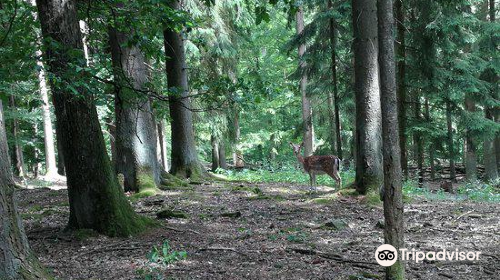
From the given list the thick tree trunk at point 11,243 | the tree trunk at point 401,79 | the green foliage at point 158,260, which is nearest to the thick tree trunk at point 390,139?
the green foliage at point 158,260

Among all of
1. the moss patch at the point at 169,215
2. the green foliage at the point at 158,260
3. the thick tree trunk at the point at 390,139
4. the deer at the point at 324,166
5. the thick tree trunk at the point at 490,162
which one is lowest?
the thick tree trunk at the point at 490,162

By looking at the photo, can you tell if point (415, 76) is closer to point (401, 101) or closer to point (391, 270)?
point (401, 101)

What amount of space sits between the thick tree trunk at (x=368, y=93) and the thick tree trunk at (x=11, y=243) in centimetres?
623

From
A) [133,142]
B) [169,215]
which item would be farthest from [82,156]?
[133,142]

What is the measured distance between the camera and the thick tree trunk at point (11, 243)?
3.37 m

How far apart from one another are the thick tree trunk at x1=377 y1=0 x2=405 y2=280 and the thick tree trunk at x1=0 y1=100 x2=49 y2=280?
300 centimetres

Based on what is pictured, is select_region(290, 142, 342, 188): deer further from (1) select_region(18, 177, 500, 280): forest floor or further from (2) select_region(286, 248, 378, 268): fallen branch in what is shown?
(2) select_region(286, 248, 378, 268): fallen branch

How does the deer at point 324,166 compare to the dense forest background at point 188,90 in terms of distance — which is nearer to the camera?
the dense forest background at point 188,90

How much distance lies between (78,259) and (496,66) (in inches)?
Result: 703

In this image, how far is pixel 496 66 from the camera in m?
17.8

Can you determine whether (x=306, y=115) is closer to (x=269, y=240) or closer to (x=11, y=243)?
(x=269, y=240)

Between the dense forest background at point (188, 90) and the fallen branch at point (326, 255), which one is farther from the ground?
the dense forest background at point (188, 90)

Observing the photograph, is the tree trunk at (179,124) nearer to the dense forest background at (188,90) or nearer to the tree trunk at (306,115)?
the dense forest background at (188,90)

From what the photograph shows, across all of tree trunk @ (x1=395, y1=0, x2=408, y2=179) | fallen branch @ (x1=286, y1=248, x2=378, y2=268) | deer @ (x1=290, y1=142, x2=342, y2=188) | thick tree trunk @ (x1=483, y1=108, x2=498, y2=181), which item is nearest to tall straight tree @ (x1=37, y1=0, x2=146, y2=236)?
fallen branch @ (x1=286, y1=248, x2=378, y2=268)
